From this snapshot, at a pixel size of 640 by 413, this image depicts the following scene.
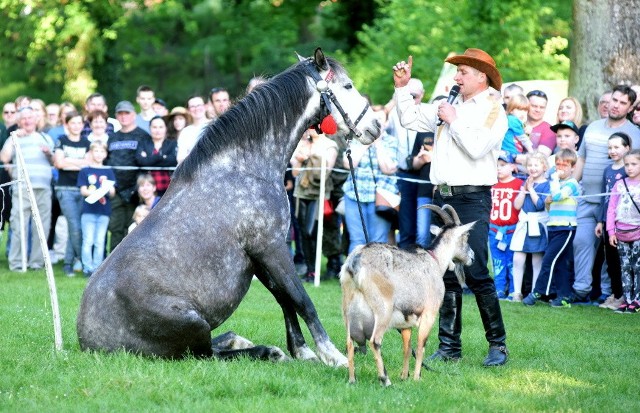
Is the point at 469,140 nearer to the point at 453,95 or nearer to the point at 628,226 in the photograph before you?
the point at 453,95

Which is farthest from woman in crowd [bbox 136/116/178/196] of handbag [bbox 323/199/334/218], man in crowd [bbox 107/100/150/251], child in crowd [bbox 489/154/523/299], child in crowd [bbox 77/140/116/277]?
child in crowd [bbox 489/154/523/299]

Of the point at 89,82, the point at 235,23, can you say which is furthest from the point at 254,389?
the point at 235,23

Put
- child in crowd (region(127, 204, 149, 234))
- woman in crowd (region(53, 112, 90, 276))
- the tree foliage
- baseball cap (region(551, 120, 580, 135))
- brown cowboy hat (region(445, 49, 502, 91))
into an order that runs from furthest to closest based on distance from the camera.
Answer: the tree foliage
woman in crowd (region(53, 112, 90, 276))
child in crowd (region(127, 204, 149, 234))
baseball cap (region(551, 120, 580, 135))
brown cowboy hat (region(445, 49, 502, 91))

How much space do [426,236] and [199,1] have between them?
3009cm

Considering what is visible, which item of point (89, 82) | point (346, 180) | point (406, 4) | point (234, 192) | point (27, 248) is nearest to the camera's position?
point (234, 192)

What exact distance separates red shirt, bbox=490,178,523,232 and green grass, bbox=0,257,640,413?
3.30 m

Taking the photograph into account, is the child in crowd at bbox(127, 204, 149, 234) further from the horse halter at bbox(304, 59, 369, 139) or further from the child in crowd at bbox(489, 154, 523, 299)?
the horse halter at bbox(304, 59, 369, 139)

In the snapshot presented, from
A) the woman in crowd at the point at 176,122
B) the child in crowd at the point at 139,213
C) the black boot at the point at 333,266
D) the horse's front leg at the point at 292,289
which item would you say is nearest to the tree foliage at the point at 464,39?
the black boot at the point at 333,266

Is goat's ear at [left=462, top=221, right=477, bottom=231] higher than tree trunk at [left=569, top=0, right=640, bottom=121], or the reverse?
tree trunk at [left=569, top=0, right=640, bottom=121]

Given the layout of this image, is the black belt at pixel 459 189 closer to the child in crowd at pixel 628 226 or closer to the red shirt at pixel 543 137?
the child in crowd at pixel 628 226

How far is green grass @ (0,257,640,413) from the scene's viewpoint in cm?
628

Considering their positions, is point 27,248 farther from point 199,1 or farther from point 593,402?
point 199,1

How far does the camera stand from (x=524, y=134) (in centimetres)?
1295

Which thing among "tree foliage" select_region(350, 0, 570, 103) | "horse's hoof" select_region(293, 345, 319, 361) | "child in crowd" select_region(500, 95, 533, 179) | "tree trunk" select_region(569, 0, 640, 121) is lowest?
"horse's hoof" select_region(293, 345, 319, 361)
